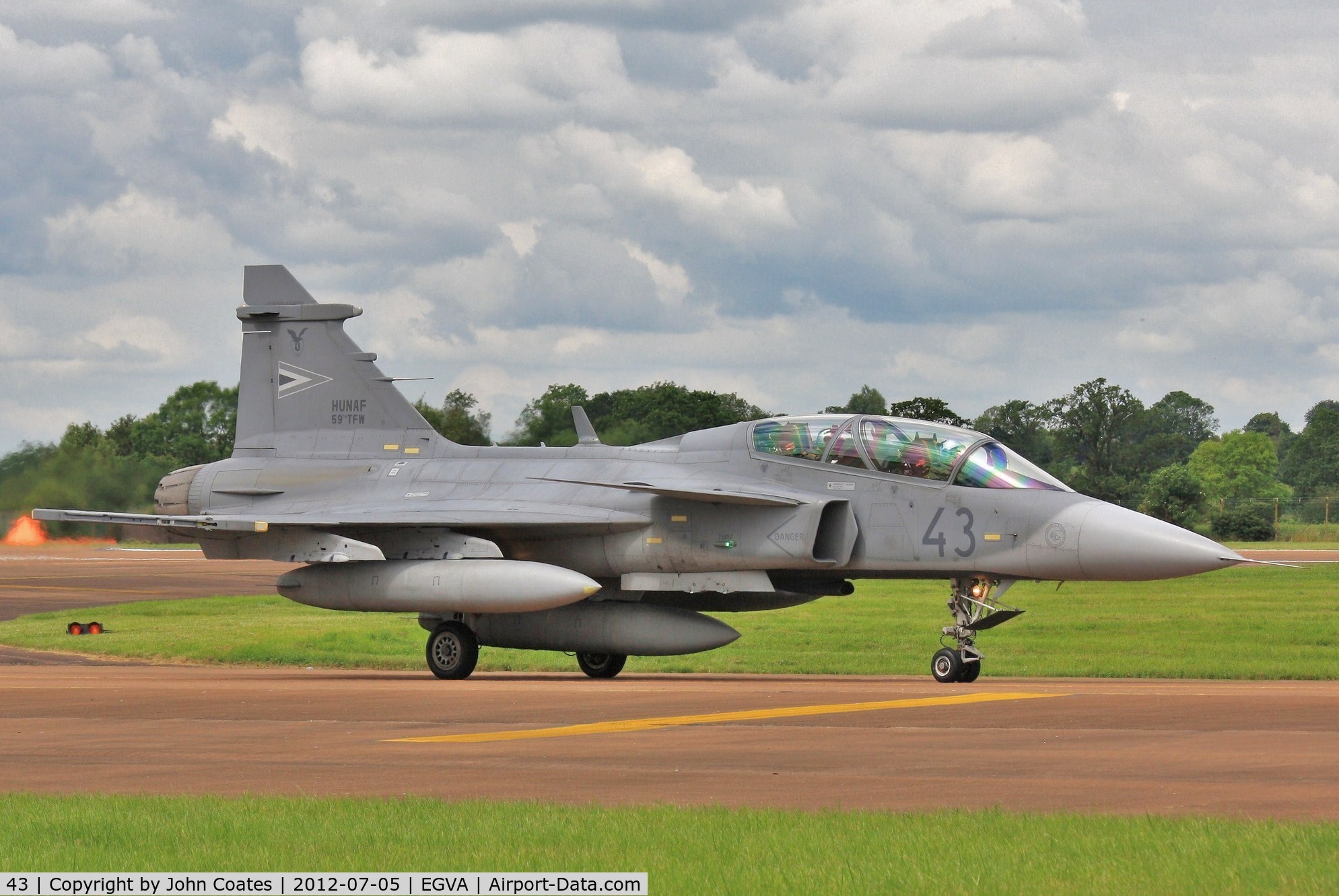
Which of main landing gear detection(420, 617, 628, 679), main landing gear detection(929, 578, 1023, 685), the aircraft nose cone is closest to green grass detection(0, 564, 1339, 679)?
main landing gear detection(929, 578, 1023, 685)

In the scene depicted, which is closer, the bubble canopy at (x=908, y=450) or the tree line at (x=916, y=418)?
the bubble canopy at (x=908, y=450)

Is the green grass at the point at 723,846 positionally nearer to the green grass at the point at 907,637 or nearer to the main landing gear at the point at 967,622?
the main landing gear at the point at 967,622

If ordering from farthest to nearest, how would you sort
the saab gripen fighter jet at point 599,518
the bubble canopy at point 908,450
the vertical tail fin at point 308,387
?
the vertical tail fin at point 308,387 → the bubble canopy at point 908,450 → the saab gripen fighter jet at point 599,518

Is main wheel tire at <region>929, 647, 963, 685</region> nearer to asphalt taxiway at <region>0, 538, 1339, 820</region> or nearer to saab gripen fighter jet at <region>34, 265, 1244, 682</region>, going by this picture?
saab gripen fighter jet at <region>34, 265, 1244, 682</region>

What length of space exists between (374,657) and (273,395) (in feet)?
15.0

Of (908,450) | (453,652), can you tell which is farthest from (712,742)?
(453,652)

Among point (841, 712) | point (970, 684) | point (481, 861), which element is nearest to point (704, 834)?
point (481, 861)

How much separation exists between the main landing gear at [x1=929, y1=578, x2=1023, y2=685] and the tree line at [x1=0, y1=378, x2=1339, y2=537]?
83.2 inches

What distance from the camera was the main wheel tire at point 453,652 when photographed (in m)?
21.0

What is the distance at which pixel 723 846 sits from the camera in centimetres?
784

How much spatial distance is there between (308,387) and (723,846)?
17.1 meters

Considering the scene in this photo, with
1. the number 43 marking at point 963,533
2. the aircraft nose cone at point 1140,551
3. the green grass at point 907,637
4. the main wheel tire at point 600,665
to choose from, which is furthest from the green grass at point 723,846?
the green grass at point 907,637

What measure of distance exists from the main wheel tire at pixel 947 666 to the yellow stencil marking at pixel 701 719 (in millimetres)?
2070

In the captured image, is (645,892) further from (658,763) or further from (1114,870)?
(658,763)
